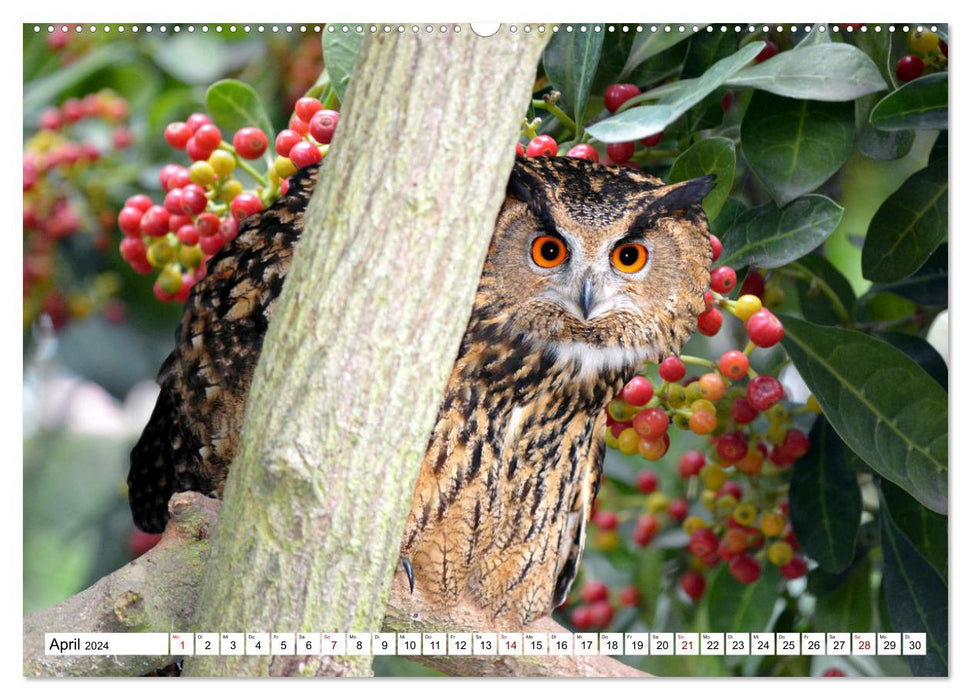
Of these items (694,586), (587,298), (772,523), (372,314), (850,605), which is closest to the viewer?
(372,314)

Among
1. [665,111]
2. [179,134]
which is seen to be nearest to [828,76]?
[665,111]

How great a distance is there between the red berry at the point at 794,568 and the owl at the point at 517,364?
325mm

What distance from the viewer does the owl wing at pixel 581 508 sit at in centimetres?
126

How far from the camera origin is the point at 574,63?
114cm

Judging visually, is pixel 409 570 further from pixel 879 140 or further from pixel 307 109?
pixel 879 140

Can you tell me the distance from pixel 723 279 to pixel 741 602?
22.0 inches

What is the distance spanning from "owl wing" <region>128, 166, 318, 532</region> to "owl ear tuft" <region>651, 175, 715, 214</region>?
392mm

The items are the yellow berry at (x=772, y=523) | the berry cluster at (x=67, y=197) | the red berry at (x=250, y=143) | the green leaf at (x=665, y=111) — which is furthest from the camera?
the berry cluster at (x=67, y=197)

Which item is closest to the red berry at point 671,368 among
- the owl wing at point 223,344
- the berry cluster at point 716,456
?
the berry cluster at point 716,456

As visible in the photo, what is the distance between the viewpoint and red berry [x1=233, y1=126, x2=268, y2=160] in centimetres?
122

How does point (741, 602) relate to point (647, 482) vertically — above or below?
below

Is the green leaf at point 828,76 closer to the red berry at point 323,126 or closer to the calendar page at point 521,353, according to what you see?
the calendar page at point 521,353

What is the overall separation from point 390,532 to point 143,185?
1.10m

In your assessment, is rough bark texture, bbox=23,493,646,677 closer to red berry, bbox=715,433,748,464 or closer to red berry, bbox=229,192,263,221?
red berry, bbox=229,192,263,221
